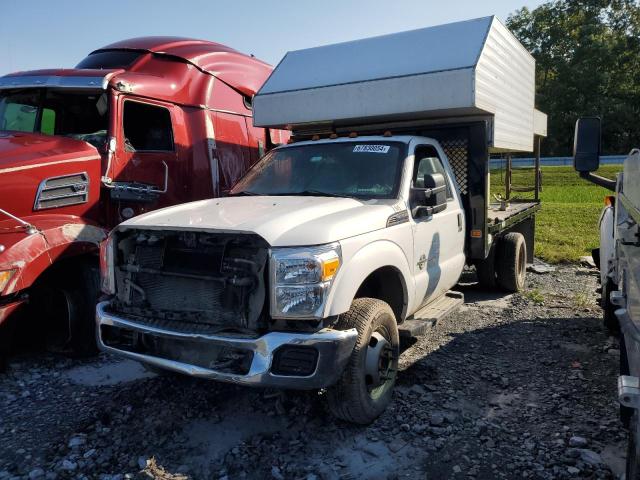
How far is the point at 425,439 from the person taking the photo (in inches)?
140

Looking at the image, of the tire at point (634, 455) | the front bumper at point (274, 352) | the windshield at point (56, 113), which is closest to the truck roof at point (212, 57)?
the windshield at point (56, 113)

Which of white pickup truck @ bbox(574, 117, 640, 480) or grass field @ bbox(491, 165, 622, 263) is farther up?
white pickup truck @ bbox(574, 117, 640, 480)

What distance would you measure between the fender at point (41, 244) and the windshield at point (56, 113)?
4.04ft

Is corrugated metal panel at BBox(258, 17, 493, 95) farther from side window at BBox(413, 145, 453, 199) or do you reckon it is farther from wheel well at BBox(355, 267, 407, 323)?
wheel well at BBox(355, 267, 407, 323)

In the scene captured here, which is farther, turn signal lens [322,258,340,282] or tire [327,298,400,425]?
tire [327,298,400,425]

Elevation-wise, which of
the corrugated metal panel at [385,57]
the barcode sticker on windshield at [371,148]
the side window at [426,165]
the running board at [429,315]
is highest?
the corrugated metal panel at [385,57]

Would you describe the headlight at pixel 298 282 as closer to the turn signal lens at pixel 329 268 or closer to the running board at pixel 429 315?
the turn signal lens at pixel 329 268

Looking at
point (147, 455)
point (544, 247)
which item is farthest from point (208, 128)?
point (544, 247)

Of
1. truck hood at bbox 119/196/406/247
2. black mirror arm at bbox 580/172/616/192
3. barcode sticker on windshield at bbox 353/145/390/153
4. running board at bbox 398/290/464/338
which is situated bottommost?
running board at bbox 398/290/464/338

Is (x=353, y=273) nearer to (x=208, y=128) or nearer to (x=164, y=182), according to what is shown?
(x=164, y=182)

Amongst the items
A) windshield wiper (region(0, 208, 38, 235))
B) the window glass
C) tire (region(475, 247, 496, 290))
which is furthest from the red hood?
tire (region(475, 247, 496, 290))

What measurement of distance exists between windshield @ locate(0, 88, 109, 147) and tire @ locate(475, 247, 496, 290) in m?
4.92

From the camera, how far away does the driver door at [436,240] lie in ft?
14.9

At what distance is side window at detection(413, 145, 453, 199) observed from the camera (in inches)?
186
